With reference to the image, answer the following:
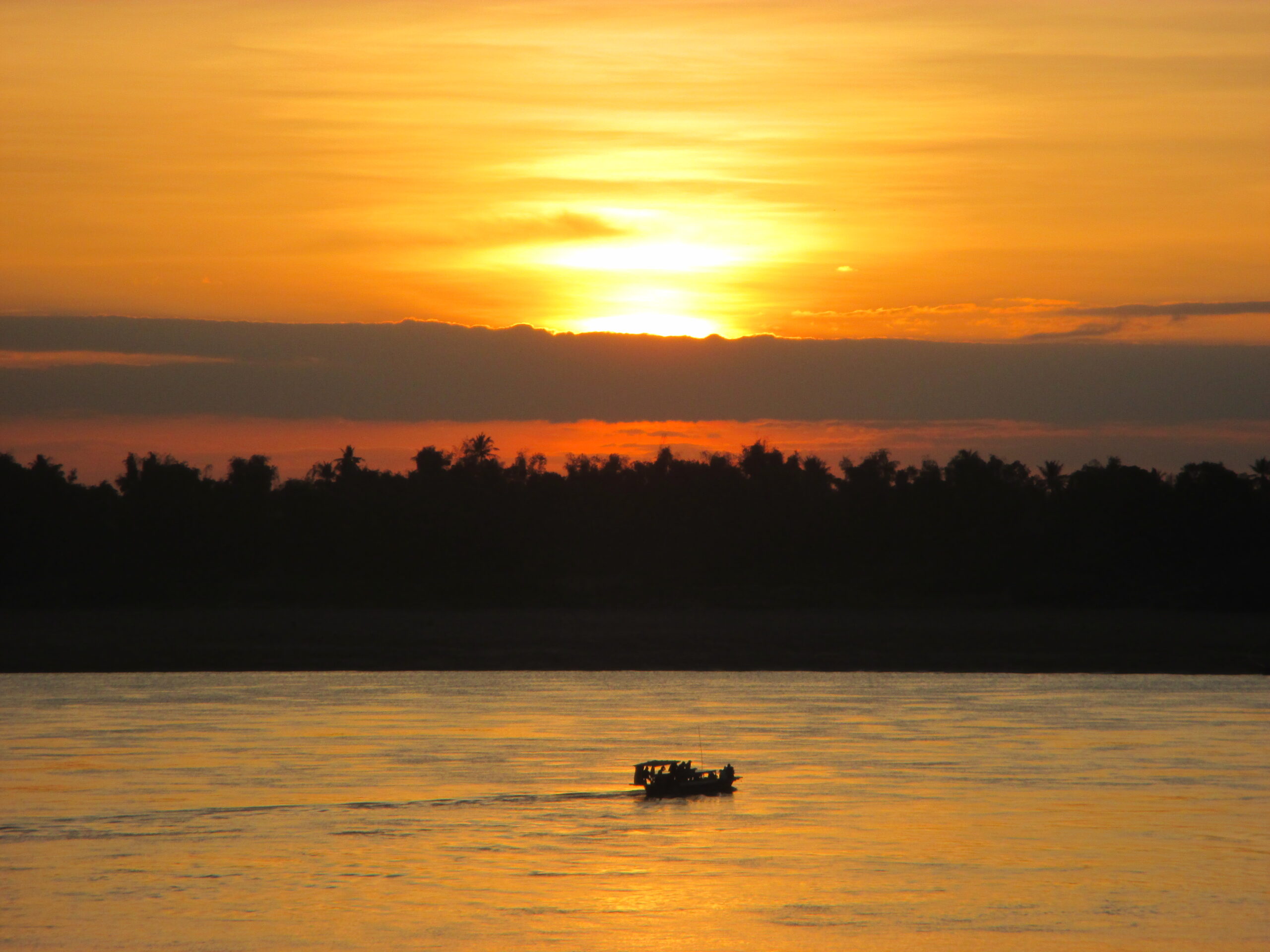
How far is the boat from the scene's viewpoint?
40625 mm

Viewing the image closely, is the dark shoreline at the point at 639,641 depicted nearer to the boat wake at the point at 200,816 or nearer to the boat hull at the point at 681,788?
the boat hull at the point at 681,788

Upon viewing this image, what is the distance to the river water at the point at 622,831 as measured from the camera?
2658 cm

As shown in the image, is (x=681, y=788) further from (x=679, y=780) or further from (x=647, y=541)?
(x=647, y=541)

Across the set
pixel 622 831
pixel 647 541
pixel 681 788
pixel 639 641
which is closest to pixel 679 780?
pixel 681 788

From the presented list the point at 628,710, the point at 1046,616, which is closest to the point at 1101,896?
the point at 628,710

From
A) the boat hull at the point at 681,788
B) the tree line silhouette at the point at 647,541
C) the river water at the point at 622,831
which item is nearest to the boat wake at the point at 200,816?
the river water at the point at 622,831

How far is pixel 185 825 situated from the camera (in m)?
35.5

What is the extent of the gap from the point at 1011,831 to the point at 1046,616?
225 feet

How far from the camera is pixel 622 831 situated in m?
35.5

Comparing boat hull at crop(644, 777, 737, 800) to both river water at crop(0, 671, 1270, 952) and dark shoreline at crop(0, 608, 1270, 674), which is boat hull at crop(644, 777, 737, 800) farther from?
dark shoreline at crop(0, 608, 1270, 674)

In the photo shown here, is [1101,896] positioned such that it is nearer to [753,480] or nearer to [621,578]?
[621,578]

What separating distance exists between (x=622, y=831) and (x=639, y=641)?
179 feet

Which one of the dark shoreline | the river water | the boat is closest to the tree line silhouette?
the dark shoreline

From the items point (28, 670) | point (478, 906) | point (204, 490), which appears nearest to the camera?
point (478, 906)
